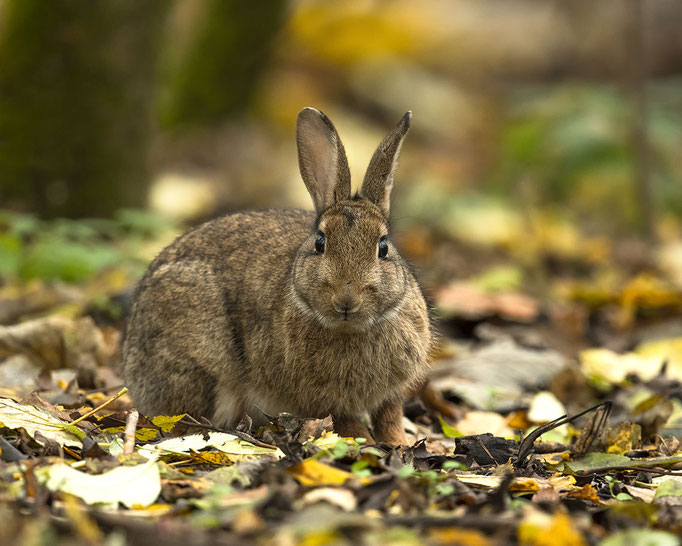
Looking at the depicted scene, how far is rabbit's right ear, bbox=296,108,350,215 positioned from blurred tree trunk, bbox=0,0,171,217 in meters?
4.74

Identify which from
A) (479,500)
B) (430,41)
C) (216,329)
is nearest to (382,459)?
(479,500)

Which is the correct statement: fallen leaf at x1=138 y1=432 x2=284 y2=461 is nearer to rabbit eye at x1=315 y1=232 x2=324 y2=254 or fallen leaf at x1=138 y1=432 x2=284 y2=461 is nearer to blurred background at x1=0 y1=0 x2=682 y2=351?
rabbit eye at x1=315 y1=232 x2=324 y2=254

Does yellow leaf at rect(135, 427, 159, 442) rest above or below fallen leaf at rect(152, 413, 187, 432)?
below

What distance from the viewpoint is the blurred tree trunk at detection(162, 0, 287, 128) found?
16688 mm

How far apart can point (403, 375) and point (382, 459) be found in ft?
3.77

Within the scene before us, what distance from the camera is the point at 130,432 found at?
4863 millimetres

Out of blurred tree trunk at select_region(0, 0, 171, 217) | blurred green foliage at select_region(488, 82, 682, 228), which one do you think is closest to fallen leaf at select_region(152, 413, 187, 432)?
blurred tree trunk at select_region(0, 0, 171, 217)

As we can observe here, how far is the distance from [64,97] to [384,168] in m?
5.34

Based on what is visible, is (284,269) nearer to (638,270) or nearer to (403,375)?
(403,375)

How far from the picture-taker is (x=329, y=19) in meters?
23.7

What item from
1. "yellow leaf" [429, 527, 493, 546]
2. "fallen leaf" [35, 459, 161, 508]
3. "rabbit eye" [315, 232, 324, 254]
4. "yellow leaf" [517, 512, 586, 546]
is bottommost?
"fallen leaf" [35, 459, 161, 508]

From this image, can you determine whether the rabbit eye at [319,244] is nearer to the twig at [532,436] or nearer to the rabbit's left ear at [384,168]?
the rabbit's left ear at [384,168]

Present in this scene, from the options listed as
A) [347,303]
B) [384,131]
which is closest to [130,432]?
[347,303]

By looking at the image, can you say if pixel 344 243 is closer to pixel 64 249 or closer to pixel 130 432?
pixel 130 432
